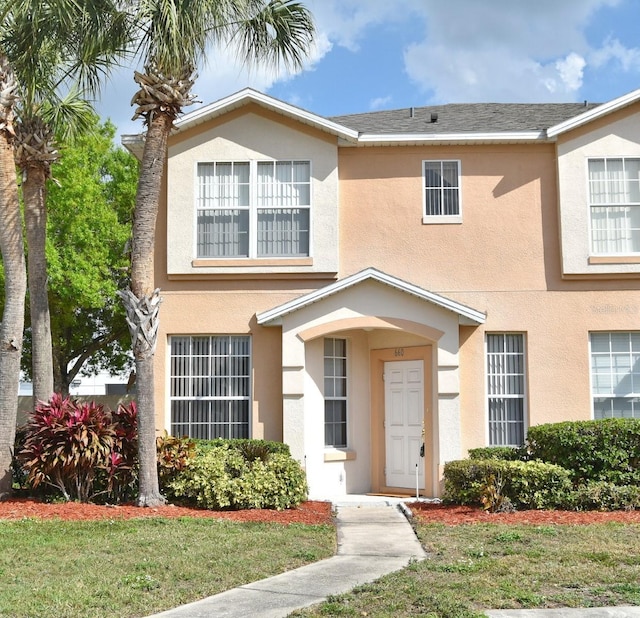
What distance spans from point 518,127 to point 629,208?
2.58 meters

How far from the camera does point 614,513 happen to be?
12.8 meters

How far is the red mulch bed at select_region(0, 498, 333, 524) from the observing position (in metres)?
12.5

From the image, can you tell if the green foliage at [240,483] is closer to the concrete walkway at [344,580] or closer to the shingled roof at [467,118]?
the concrete walkway at [344,580]

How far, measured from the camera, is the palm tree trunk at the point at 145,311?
526 inches

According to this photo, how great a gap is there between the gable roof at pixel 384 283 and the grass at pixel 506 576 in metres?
4.96

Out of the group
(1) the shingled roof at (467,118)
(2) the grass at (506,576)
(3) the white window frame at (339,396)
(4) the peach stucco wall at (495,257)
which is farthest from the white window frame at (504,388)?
(2) the grass at (506,576)

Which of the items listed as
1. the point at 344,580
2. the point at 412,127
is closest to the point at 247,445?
the point at 344,580

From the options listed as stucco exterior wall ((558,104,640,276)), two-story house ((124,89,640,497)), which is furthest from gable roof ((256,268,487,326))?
stucco exterior wall ((558,104,640,276))

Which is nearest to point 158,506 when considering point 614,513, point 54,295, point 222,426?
point 222,426

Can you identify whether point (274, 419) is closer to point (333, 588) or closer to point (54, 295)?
point (333, 588)

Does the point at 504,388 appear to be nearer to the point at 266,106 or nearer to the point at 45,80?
the point at 266,106

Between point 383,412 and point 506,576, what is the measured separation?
8.00 m

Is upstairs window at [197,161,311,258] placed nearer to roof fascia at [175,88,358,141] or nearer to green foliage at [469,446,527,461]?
roof fascia at [175,88,358,141]

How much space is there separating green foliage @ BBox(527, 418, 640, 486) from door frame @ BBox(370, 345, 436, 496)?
2611 mm
